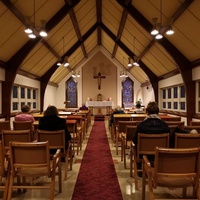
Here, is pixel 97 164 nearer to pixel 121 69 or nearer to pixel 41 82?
pixel 41 82

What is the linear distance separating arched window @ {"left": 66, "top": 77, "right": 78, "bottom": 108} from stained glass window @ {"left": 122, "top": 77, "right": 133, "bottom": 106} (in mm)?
3304

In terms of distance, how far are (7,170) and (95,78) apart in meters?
13.5

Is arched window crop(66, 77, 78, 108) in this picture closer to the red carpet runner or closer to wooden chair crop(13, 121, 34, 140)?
the red carpet runner

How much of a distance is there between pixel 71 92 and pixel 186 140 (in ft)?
45.3

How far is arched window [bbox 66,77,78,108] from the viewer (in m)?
16.5

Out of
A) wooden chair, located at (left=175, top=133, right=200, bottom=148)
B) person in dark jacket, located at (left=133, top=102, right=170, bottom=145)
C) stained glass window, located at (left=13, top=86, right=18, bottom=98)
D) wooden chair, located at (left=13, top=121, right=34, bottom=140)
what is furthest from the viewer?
stained glass window, located at (left=13, top=86, right=18, bottom=98)

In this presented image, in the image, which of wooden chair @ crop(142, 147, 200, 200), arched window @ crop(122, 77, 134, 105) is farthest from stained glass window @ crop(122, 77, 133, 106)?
wooden chair @ crop(142, 147, 200, 200)

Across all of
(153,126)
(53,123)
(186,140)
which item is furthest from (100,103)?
(186,140)

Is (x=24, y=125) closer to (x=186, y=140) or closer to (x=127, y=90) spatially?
(x=186, y=140)

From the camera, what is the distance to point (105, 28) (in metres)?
11.3

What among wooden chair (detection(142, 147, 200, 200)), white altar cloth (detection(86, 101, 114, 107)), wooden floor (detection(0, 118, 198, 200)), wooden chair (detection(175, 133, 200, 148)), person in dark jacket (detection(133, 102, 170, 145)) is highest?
white altar cloth (detection(86, 101, 114, 107))

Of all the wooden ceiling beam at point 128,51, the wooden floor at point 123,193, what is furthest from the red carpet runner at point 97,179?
the wooden ceiling beam at point 128,51

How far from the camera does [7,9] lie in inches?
215

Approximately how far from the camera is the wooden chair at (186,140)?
3012mm
